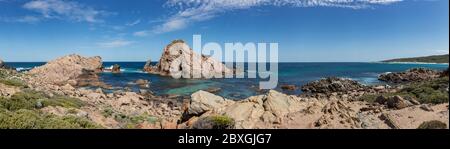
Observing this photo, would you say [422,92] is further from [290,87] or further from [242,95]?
[290,87]

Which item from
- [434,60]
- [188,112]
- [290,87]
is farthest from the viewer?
[434,60]

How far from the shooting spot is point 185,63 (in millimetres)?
86062

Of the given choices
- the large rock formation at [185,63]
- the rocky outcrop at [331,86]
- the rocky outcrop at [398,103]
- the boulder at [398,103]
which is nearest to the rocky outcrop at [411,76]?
the rocky outcrop at [331,86]

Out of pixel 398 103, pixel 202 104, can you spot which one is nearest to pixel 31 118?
pixel 202 104

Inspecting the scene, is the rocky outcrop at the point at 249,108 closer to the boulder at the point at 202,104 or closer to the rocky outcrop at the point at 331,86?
the boulder at the point at 202,104

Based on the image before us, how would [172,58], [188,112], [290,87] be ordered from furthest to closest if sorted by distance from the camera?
[172,58] → [290,87] → [188,112]

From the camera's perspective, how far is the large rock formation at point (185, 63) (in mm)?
82875

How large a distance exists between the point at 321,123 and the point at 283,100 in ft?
14.5

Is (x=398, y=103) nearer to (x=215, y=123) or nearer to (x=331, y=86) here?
(x=215, y=123)

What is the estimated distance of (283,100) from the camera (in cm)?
1859

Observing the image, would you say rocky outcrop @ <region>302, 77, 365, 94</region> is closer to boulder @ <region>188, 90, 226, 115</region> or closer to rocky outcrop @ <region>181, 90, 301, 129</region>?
rocky outcrop @ <region>181, 90, 301, 129</region>

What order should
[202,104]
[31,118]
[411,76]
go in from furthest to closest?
1. [411,76]
2. [202,104]
3. [31,118]

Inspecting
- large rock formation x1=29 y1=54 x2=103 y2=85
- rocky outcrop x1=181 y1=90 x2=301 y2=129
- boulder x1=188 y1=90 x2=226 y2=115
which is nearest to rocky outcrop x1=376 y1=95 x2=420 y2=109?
rocky outcrop x1=181 y1=90 x2=301 y2=129
